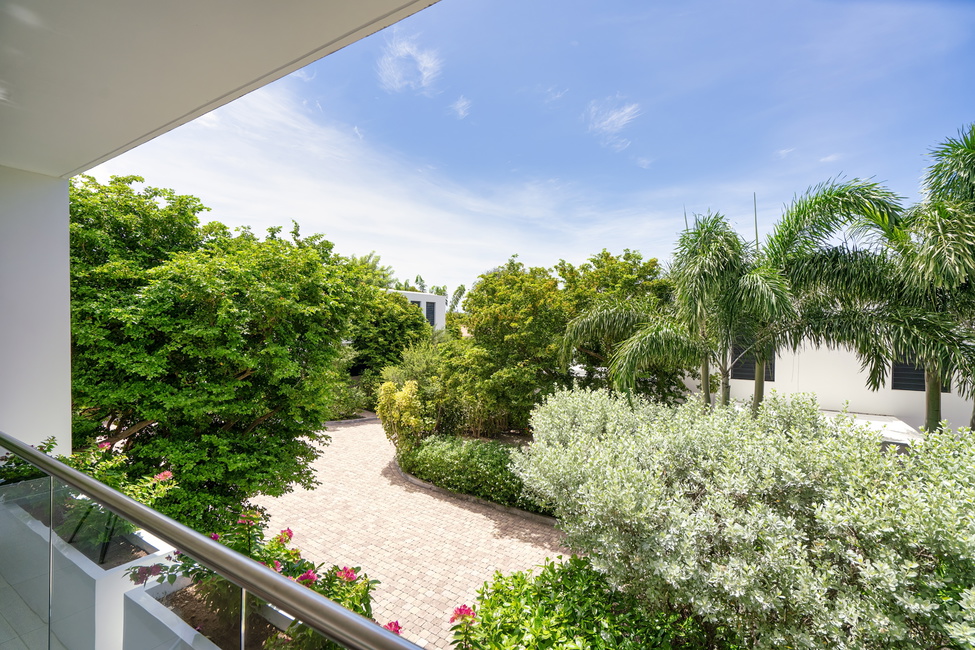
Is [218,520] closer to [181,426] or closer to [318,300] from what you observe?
[181,426]

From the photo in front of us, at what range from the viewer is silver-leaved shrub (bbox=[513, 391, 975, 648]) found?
2545 millimetres

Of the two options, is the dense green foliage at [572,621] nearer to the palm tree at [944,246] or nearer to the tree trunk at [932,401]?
the palm tree at [944,246]

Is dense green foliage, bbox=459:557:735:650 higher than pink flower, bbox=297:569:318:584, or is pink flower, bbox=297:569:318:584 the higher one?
pink flower, bbox=297:569:318:584

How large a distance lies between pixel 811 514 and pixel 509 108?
10.7 meters

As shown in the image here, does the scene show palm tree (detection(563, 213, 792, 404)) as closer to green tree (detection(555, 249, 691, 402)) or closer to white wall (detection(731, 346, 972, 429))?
green tree (detection(555, 249, 691, 402))

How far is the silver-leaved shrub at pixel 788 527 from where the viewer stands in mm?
2545

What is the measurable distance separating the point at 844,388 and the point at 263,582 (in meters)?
14.4

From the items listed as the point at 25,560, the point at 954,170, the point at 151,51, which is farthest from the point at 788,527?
the point at 954,170

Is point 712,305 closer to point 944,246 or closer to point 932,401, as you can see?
point 944,246

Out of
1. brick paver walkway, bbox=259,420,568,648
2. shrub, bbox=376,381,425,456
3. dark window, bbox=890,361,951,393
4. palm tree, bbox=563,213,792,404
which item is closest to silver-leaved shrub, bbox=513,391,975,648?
brick paver walkway, bbox=259,420,568,648

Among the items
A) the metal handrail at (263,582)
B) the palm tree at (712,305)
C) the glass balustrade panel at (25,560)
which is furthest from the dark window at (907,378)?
the glass balustrade panel at (25,560)

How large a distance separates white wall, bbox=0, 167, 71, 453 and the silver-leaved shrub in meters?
4.87

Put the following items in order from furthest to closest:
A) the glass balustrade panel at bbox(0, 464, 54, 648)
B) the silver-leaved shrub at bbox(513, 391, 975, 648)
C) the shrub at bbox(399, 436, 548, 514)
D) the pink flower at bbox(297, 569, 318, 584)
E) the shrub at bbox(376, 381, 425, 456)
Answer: the shrub at bbox(376, 381, 425, 456) < the shrub at bbox(399, 436, 548, 514) < the pink flower at bbox(297, 569, 318, 584) < the silver-leaved shrub at bbox(513, 391, 975, 648) < the glass balustrade panel at bbox(0, 464, 54, 648)

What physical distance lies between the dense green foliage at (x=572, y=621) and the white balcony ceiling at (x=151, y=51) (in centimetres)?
381
